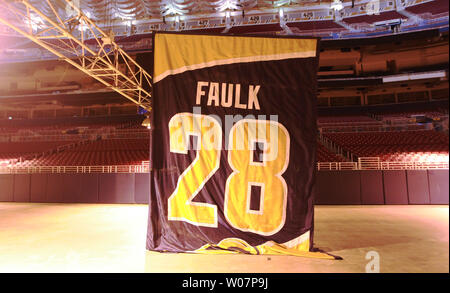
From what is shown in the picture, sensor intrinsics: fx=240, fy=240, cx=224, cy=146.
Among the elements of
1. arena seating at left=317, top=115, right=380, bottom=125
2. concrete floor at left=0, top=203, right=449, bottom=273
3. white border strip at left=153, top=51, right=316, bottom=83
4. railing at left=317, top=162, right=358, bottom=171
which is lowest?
concrete floor at left=0, top=203, right=449, bottom=273

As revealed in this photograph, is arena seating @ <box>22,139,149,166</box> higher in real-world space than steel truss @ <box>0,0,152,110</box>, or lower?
lower

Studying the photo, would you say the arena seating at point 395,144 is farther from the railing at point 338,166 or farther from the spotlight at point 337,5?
the spotlight at point 337,5

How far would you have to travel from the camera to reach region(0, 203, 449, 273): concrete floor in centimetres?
306

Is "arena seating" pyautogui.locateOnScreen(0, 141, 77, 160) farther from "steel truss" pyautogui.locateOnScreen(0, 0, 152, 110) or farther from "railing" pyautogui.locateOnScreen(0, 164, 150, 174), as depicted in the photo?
"steel truss" pyautogui.locateOnScreen(0, 0, 152, 110)

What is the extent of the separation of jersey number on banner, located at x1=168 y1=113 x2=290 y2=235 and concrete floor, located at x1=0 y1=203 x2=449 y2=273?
0.53 meters

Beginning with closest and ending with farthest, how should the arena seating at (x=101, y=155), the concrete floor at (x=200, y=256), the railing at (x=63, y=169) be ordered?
1. the concrete floor at (x=200, y=256)
2. the railing at (x=63, y=169)
3. the arena seating at (x=101, y=155)

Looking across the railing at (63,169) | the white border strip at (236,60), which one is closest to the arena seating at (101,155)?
the railing at (63,169)

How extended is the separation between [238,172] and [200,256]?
131 cm

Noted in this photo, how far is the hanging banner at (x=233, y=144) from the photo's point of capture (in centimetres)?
352

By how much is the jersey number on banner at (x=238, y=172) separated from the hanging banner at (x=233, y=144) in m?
0.01

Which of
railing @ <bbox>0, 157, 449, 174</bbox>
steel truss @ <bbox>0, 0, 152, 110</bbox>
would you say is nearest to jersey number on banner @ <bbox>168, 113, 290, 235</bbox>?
steel truss @ <bbox>0, 0, 152, 110</bbox>

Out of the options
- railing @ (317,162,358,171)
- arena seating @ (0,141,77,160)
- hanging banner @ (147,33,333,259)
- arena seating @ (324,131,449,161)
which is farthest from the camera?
arena seating @ (0,141,77,160)

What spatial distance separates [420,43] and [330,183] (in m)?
14.0

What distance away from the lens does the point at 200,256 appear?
342cm
